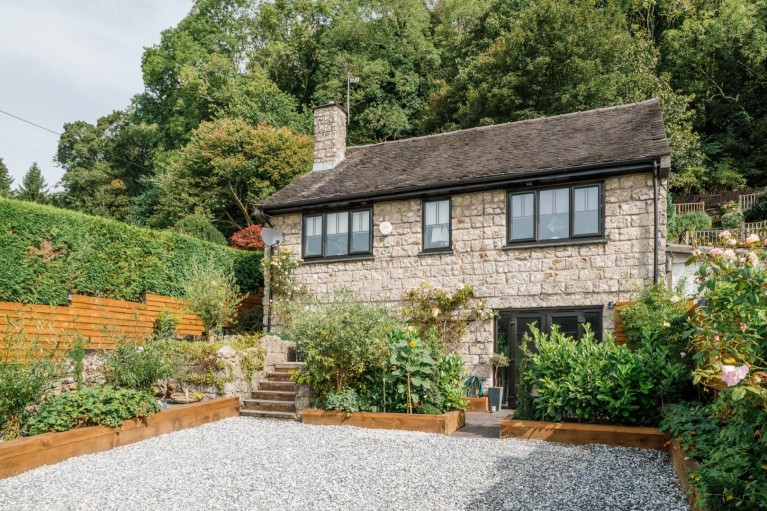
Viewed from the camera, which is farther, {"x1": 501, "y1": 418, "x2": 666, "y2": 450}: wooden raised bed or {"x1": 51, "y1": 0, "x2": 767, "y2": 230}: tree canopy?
{"x1": 51, "y1": 0, "x2": 767, "y2": 230}: tree canopy

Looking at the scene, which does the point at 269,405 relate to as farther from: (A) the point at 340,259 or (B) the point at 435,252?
(B) the point at 435,252

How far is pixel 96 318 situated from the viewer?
504 inches

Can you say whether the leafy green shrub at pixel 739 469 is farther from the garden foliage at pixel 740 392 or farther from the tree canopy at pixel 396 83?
the tree canopy at pixel 396 83

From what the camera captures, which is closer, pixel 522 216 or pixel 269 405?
pixel 269 405

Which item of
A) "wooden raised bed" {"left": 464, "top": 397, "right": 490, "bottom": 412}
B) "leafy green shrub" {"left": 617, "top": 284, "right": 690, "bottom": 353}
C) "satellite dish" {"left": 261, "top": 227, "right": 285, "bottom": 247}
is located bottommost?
"wooden raised bed" {"left": 464, "top": 397, "right": 490, "bottom": 412}

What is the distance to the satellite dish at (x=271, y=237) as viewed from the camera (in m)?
15.0

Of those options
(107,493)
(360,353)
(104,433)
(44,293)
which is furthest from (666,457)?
(44,293)

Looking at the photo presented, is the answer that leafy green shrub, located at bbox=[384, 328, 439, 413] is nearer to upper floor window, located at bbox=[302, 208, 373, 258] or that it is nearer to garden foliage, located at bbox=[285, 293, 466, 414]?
garden foliage, located at bbox=[285, 293, 466, 414]

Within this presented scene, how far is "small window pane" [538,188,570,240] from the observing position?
12570 mm

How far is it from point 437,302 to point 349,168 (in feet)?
17.5

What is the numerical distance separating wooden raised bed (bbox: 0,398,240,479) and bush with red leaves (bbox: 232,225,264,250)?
41.5ft

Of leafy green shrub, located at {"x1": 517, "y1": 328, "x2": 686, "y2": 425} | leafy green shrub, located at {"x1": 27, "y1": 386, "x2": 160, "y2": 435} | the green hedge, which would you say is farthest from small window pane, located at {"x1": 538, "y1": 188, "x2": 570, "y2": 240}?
the green hedge

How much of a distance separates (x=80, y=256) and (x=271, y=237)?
442 cm

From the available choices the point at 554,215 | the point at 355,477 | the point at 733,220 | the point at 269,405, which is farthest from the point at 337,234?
the point at 733,220
